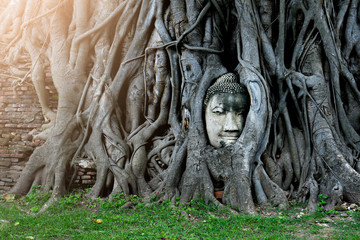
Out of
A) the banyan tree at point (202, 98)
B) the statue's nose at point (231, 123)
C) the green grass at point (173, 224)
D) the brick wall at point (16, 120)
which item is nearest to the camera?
the green grass at point (173, 224)

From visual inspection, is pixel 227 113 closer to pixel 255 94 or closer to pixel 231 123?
pixel 231 123

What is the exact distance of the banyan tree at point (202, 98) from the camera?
3.79 meters

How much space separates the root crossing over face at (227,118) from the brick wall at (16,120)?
10.1 feet

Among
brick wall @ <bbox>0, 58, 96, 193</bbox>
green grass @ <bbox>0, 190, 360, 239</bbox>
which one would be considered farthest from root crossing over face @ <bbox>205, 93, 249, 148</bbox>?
brick wall @ <bbox>0, 58, 96, 193</bbox>

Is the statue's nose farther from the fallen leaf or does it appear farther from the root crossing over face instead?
the fallen leaf

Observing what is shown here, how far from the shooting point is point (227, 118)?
3.95 metres

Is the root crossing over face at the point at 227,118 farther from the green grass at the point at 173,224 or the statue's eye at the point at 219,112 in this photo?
the green grass at the point at 173,224

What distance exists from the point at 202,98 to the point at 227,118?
46 centimetres

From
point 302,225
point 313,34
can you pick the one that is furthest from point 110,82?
point 302,225

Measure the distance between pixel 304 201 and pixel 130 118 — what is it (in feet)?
9.37

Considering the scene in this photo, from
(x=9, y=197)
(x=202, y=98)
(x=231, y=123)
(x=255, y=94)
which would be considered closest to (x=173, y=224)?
(x=231, y=123)

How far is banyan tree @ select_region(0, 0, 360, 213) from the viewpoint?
379 cm

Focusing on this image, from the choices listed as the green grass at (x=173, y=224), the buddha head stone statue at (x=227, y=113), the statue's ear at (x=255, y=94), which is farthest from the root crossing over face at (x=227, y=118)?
the green grass at (x=173, y=224)

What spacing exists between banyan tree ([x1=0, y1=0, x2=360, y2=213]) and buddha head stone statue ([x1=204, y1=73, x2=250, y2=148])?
0.05ft
